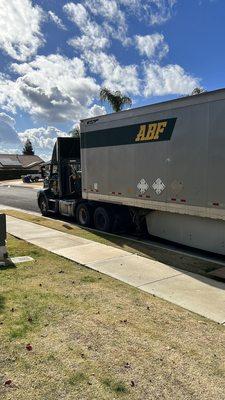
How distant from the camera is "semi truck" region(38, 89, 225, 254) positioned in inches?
361

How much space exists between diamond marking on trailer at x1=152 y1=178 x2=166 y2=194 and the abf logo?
1150 mm

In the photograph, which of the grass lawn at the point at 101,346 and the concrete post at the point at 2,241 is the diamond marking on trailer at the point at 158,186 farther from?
the concrete post at the point at 2,241

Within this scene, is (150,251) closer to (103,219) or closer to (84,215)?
(103,219)

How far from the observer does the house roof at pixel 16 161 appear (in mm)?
91125

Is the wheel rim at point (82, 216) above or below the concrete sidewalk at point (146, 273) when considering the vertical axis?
above

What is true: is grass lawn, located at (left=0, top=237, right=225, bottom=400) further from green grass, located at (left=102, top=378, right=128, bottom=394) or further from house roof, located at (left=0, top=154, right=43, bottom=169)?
house roof, located at (left=0, top=154, right=43, bottom=169)

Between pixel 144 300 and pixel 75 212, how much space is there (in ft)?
31.1

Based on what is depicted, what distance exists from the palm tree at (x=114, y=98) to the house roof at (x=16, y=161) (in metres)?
58.8

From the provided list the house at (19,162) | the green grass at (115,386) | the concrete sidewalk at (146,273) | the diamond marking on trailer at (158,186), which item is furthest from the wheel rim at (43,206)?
the house at (19,162)

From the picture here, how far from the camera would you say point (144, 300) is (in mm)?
6484

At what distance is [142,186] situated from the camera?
1143cm

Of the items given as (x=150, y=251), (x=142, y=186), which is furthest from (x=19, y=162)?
(x=150, y=251)

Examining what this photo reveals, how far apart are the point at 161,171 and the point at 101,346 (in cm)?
652

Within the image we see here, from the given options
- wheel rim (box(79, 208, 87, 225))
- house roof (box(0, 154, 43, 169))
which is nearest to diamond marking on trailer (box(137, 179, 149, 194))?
wheel rim (box(79, 208, 87, 225))
